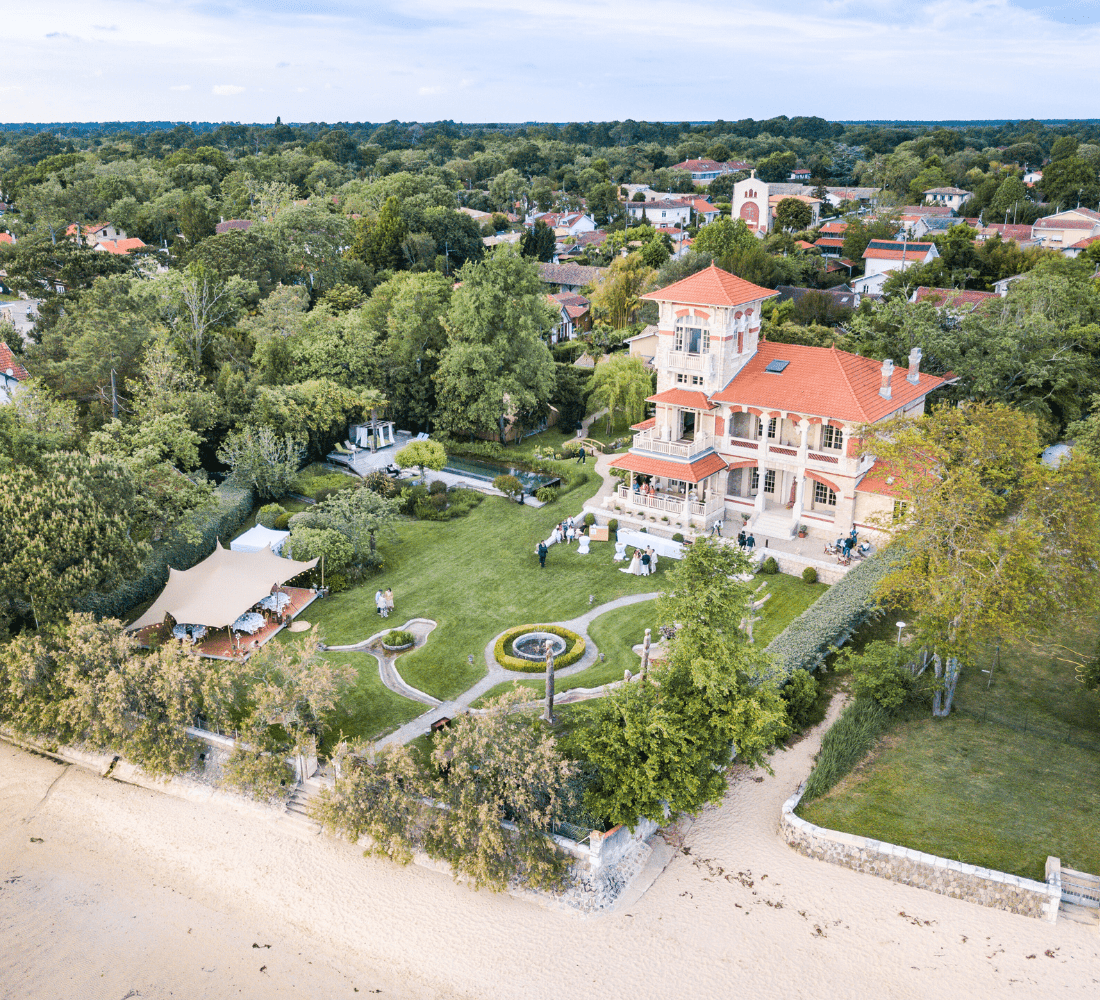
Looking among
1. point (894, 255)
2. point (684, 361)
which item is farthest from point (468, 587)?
point (894, 255)

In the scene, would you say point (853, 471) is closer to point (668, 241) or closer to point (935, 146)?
point (668, 241)

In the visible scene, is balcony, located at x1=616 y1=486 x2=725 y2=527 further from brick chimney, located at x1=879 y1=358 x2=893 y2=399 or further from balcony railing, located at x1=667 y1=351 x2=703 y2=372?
brick chimney, located at x1=879 y1=358 x2=893 y2=399

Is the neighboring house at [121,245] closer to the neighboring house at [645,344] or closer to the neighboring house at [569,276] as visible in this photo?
the neighboring house at [569,276]

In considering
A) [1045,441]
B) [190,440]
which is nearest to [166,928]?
[190,440]

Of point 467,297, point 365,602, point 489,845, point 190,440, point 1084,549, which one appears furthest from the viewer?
point 467,297

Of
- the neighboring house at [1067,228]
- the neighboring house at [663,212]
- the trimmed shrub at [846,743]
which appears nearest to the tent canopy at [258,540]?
the trimmed shrub at [846,743]

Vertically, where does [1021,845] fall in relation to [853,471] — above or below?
below
